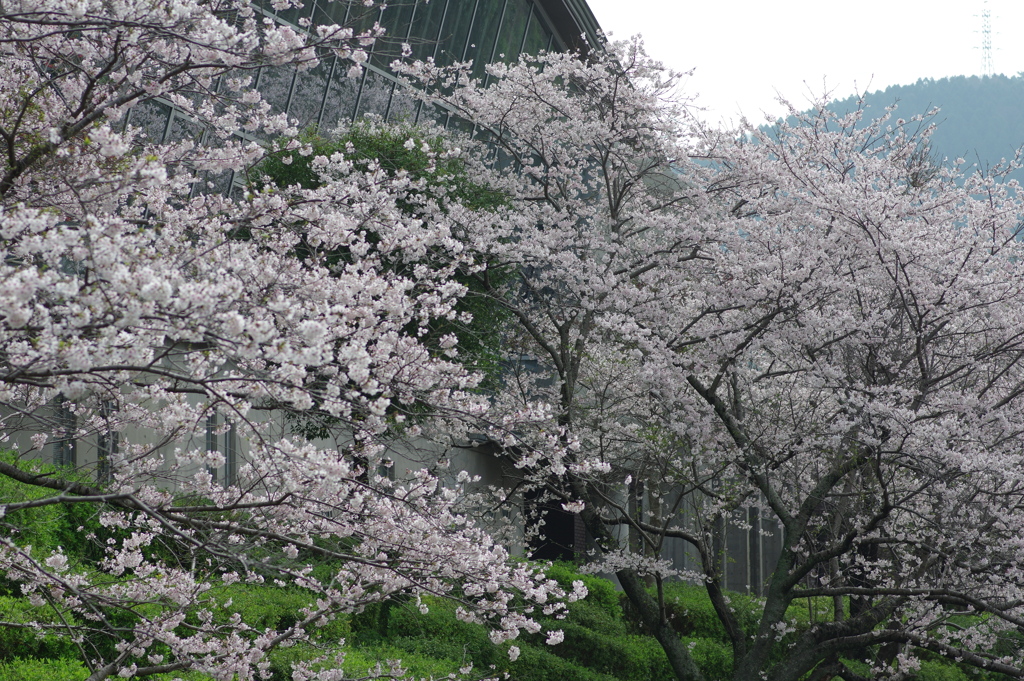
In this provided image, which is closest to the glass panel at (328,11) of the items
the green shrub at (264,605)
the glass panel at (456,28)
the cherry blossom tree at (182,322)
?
the glass panel at (456,28)

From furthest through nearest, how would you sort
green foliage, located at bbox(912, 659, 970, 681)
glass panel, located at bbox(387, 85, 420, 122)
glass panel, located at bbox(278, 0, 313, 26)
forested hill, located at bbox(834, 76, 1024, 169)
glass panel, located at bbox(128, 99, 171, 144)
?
forested hill, located at bbox(834, 76, 1024, 169), glass panel, located at bbox(387, 85, 420, 122), glass panel, located at bbox(278, 0, 313, 26), green foliage, located at bbox(912, 659, 970, 681), glass panel, located at bbox(128, 99, 171, 144)

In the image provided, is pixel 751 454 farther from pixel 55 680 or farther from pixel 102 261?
pixel 102 261

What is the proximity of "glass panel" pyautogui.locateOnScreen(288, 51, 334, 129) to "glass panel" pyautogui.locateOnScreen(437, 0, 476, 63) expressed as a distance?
2.79m

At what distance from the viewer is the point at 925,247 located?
29.9ft

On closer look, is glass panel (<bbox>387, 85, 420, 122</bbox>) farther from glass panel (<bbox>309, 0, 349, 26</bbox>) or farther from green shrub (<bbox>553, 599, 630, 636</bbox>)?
green shrub (<bbox>553, 599, 630, 636</bbox>)

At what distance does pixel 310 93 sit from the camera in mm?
15789

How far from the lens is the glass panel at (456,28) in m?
18.0

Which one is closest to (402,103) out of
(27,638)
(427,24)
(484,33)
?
(427,24)

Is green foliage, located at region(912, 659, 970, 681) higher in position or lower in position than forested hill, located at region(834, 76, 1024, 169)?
lower

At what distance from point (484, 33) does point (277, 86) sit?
557 cm

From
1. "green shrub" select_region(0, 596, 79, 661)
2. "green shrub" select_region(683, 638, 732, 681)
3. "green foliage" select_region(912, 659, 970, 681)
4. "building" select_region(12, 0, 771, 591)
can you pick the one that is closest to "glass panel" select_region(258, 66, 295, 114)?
"building" select_region(12, 0, 771, 591)

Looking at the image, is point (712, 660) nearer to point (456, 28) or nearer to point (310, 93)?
point (310, 93)

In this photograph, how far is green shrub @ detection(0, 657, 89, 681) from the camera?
6129 mm

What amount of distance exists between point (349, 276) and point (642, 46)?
999cm
